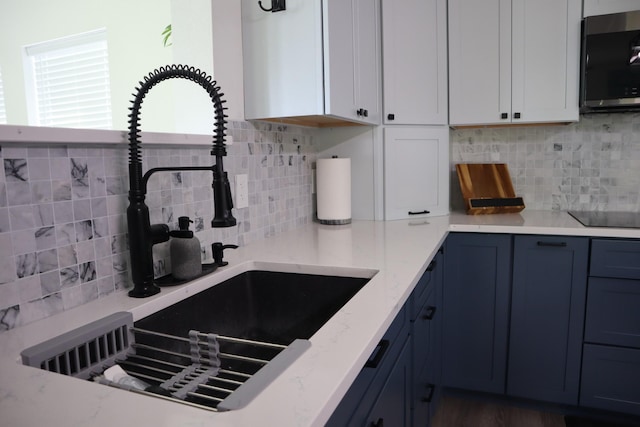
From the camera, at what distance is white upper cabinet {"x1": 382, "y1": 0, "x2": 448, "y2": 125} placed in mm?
2326

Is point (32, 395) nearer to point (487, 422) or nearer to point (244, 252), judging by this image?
point (244, 252)

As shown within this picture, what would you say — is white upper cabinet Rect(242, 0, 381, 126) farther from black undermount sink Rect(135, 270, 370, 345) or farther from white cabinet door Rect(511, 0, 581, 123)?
white cabinet door Rect(511, 0, 581, 123)

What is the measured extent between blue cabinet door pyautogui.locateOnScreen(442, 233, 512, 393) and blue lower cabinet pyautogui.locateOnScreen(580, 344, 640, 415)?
363 mm

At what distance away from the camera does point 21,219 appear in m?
0.94

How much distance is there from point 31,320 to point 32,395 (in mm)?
334

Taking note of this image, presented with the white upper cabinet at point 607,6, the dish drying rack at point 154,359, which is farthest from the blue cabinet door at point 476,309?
the dish drying rack at point 154,359

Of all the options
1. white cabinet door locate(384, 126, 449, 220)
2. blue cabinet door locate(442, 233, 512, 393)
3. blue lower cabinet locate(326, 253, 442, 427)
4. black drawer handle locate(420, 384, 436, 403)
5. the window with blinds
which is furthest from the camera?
the window with blinds

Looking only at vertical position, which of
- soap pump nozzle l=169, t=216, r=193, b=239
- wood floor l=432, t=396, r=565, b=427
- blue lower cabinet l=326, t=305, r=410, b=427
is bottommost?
wood floor l=432, t=396, r=565, b=427

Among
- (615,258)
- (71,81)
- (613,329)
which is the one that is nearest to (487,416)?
(613,329)

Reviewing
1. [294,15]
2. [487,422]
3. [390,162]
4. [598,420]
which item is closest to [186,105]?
[294,15]

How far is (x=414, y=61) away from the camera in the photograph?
239cm

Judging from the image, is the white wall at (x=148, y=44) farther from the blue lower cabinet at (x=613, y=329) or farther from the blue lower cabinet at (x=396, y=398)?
the blue lower cabinet at (x=613, y=329)

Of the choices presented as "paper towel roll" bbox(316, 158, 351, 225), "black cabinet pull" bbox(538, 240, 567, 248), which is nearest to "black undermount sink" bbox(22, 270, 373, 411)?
"paper towel roll" bbox(316, 158, 351, 225)

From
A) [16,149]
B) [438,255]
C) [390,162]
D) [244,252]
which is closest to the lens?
[16,149]
